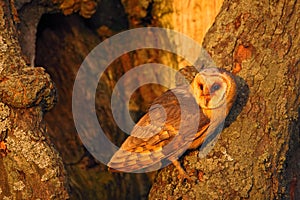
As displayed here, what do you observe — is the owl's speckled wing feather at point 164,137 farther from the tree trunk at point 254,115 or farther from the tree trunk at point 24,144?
the tree trunk at point 24,144

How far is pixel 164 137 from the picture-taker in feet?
10.7

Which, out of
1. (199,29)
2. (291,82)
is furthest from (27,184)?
(199,29)

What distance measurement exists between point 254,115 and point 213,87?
11.0 inches

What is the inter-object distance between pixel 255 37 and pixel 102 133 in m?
1.36

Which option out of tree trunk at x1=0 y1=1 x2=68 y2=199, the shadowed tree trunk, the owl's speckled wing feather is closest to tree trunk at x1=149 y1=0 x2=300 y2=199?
the shadowed tree trunk

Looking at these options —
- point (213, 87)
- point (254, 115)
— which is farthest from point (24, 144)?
point (254, 115)

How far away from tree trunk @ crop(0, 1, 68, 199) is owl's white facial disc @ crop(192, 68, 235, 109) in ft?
2.46

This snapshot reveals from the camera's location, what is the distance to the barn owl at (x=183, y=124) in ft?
10.7

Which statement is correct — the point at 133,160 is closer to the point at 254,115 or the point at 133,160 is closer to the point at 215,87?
the point at 215,87

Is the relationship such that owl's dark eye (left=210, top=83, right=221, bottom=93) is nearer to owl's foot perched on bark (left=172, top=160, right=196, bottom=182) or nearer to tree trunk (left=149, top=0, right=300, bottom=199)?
tree trunk (left=149, top=0, right=300, bottom=199)

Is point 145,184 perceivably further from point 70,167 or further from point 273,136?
point 273,136

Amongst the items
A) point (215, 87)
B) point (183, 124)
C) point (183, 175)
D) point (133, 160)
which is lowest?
point (183, 175)

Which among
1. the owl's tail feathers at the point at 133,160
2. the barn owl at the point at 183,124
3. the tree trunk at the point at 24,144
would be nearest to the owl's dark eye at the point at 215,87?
the barn owl at the point at 183,124

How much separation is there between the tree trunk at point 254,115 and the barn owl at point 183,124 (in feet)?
0.33
